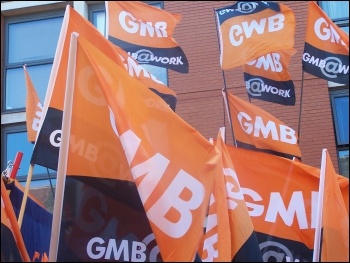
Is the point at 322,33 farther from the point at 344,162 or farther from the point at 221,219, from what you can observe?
the point at 221,219

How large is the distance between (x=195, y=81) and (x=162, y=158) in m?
5.32

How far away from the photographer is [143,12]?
9.30m

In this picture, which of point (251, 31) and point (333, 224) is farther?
point (251, 31)

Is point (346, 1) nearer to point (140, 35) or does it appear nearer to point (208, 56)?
point (208, 56)

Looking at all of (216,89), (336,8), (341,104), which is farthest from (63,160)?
(336,8)

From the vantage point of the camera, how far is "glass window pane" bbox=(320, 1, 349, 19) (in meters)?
11.2

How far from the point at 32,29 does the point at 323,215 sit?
6864 millimetres

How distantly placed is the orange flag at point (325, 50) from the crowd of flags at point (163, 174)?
0.04 feet

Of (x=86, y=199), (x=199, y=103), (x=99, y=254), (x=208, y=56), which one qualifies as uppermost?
(x=208, y=56)

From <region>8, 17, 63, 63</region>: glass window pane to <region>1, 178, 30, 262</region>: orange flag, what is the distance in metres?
6.17

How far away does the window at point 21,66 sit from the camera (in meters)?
11.1

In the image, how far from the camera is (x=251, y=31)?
8.88 meters

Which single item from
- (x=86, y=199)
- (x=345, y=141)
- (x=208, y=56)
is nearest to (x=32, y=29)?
(x=208, y=56)

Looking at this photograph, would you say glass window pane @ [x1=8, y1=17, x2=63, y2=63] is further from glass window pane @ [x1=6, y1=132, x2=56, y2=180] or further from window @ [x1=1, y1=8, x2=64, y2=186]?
glass window pane @ [x1=6, y1=132, x2=56, y2=180]
